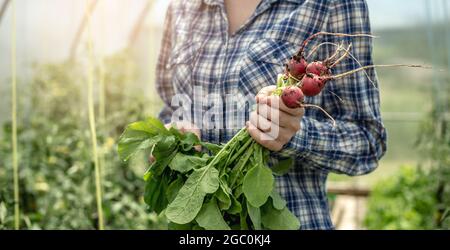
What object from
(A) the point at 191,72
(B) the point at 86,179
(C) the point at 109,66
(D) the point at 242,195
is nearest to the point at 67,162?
(B) the point at 86,179

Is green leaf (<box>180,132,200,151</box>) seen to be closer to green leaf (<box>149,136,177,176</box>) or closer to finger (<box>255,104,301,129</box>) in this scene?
green leaf (<box>149,136,177,176</box>)

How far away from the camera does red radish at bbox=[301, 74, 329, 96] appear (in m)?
1.04

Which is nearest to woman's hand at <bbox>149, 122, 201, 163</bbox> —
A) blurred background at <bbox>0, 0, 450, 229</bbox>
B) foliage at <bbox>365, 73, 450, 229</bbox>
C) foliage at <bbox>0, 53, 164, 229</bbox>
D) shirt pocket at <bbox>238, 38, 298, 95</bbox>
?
shirt pocket at <bbox>238, 38, 298, 95</bbox>

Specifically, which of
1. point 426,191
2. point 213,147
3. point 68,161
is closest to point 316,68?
point 213,147

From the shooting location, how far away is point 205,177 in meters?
1.12

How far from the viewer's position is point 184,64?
136 cm

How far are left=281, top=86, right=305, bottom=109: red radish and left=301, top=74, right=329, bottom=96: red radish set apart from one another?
2cm

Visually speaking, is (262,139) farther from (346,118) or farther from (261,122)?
(346,118)

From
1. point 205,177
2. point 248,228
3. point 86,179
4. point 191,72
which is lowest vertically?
point 86,179

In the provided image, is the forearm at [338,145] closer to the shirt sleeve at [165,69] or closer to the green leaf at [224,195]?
the green leaf at [224,195]

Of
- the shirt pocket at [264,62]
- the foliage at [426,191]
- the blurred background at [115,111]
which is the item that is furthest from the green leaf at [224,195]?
the foliage at [426,191]

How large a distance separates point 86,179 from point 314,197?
152 centimetres

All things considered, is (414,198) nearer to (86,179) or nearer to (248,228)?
(86,179)

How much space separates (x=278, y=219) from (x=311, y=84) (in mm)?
263
